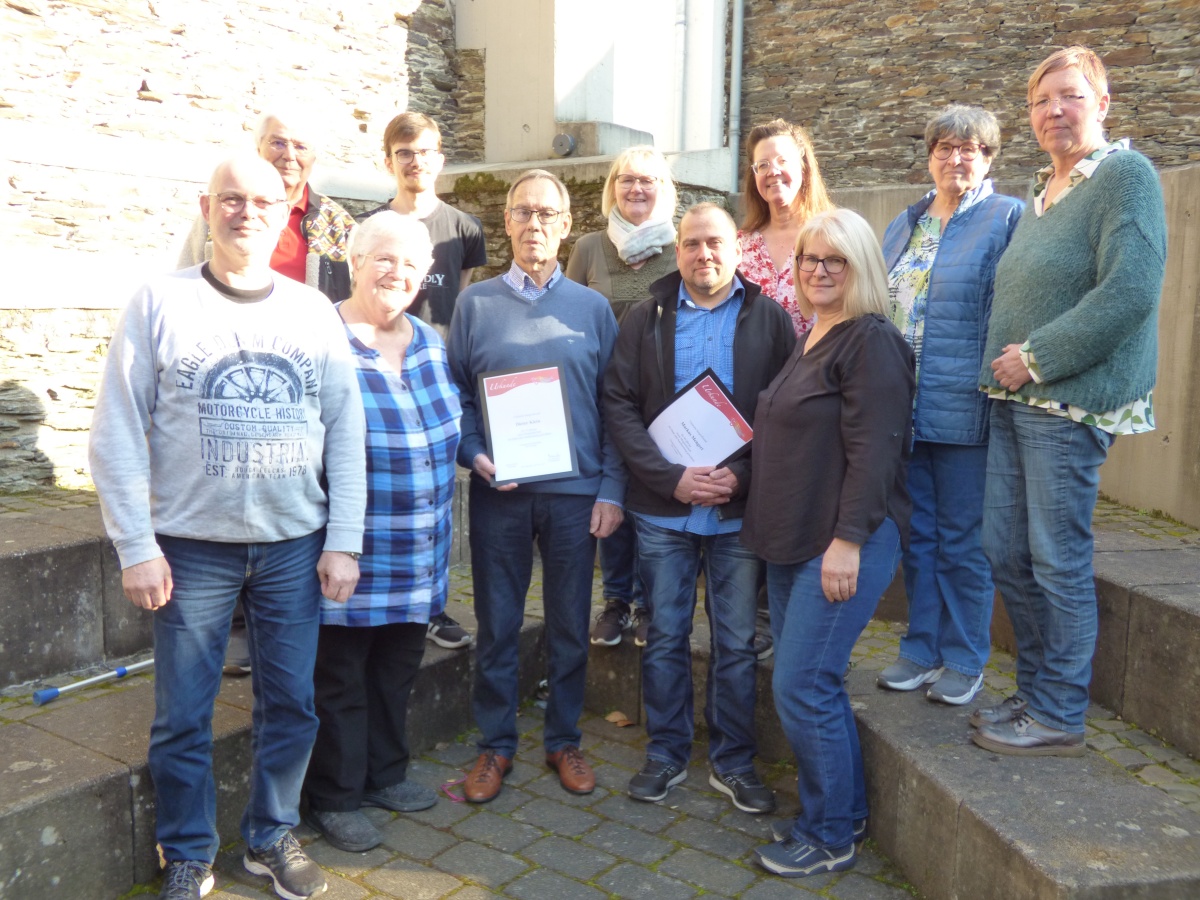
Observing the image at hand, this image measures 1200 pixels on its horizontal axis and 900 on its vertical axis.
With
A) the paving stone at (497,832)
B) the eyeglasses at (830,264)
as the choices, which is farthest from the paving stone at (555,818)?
the eyeglasses at (830,264)

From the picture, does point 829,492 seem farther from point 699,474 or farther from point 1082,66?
point 1082,66

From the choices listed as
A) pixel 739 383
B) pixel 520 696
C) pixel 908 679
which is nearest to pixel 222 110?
pixel 520 696

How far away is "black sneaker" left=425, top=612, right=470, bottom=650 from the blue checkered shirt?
3.18ft

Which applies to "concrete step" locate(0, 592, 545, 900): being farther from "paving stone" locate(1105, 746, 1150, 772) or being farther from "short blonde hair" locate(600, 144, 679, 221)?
"paving stone" locate(1105, 746, 1150, 772)

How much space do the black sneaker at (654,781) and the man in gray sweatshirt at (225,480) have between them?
3.86 ft

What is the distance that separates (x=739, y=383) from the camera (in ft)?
11.2

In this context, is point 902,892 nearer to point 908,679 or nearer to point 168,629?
point 908,679

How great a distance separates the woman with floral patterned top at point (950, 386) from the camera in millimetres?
3465

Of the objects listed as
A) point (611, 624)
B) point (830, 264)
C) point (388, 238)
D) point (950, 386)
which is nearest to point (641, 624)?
point (611, 624)

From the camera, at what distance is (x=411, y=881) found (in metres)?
3.17

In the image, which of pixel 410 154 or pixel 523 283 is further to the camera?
pixel 410 154

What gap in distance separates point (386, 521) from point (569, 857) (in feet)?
3.96

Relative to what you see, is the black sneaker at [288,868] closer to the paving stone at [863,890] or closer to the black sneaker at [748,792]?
the black sneaker at [748,792]

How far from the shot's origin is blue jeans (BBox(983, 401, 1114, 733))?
3.08 meters
